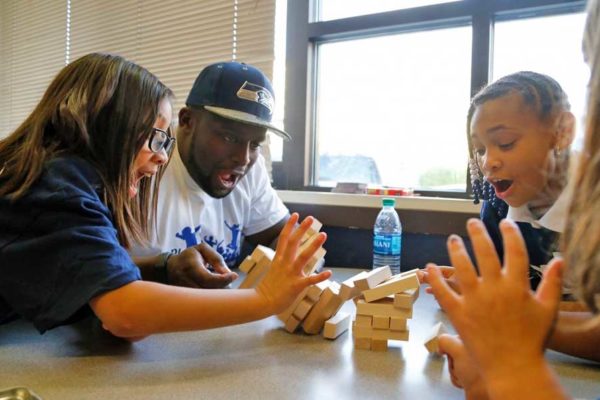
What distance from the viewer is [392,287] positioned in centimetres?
78

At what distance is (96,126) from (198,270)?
1.12 feet

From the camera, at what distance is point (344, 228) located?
1626 millimetres

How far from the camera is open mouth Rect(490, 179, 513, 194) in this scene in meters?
1.00

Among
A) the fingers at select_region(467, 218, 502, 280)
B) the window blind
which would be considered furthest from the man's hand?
the window blind

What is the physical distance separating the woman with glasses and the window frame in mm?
960

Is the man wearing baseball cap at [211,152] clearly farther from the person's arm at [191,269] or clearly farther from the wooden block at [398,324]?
the wooden block at [398,324]

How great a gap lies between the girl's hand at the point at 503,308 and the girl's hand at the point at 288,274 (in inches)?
12.4

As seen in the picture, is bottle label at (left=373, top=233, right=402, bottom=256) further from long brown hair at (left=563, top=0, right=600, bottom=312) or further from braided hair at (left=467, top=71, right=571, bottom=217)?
long brown hair at (left=563, top=0, right=600, bottom=312)

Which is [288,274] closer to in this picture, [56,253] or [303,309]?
[303,309]

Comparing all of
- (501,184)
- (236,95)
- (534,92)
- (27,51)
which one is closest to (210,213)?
(236,95)

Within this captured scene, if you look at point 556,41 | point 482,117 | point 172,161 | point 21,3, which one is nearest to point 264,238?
point 172,161

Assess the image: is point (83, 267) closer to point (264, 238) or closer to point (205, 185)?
point (205, 185)

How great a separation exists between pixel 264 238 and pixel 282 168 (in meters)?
0.39

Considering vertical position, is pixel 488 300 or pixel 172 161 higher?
pixel 172 161
